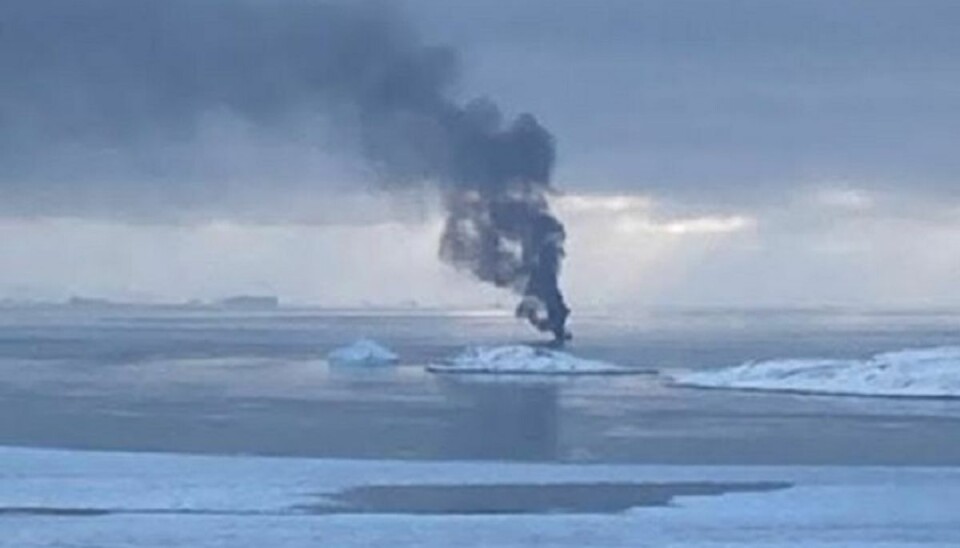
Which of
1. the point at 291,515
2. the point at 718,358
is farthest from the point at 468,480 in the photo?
the point at 718,358

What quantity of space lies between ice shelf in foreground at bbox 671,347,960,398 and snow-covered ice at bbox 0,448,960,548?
24067 millimetres

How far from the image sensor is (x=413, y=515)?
2603 cm

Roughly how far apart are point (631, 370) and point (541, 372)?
3037mm

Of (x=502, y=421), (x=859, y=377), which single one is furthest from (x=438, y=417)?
(x=859, y=377)

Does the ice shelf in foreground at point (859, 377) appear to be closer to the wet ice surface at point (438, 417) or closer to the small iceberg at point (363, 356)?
the wet ice surface at point (438, 417)

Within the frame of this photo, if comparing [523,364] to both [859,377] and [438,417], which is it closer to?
[859,377]

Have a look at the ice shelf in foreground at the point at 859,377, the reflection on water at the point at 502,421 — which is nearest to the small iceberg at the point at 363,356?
the reflection on water at the point at 502,421

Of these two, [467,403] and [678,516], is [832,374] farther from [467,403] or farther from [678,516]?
[678,516]

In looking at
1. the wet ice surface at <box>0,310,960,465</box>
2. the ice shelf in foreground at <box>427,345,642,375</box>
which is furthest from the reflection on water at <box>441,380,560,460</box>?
the ice shelf in foreground at <box>427,345,642,375</box>

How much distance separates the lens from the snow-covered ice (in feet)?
77.4

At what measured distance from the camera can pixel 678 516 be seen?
85.3 ft

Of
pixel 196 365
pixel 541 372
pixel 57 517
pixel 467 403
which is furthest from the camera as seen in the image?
pixel 196 365

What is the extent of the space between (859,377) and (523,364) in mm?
15537

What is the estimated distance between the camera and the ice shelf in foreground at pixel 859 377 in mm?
56281
